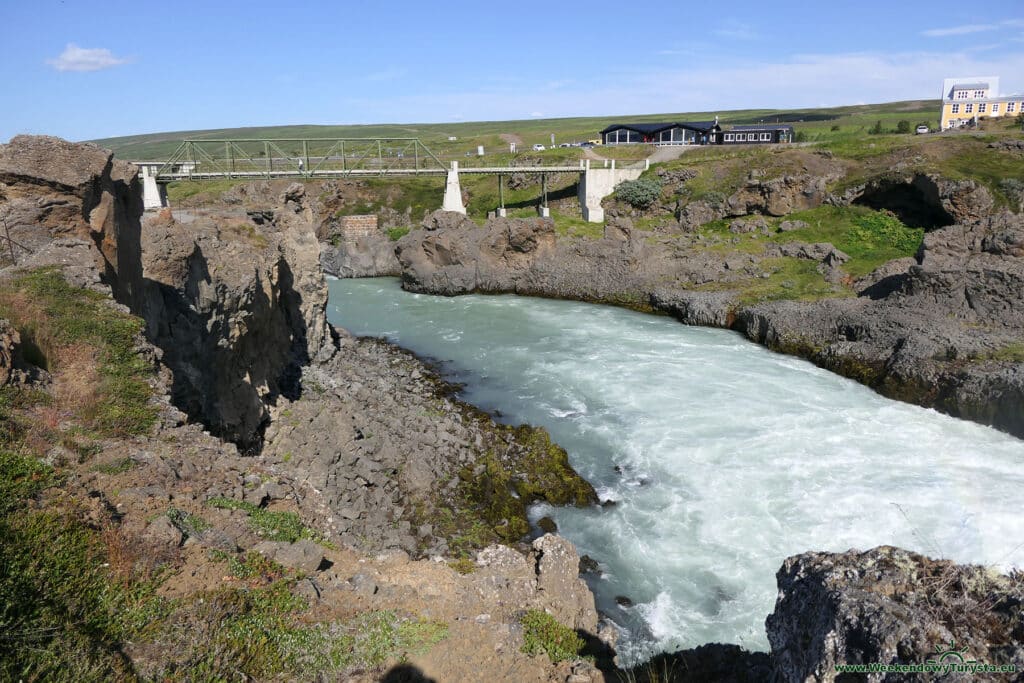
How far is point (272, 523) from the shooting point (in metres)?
10.8

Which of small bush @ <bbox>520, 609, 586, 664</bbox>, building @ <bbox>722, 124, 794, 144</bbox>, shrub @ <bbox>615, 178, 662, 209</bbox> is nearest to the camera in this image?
small bush @ <bbox>520, 609, 586, 664</bbox>

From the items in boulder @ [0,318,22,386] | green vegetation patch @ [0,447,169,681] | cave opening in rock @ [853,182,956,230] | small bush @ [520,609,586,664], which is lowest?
small bush @ [520,609,586,664]

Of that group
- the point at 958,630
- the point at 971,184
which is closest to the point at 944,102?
the point at 971,184

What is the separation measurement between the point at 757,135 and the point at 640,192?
97.0 ft

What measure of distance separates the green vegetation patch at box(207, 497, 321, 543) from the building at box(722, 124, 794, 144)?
283ft

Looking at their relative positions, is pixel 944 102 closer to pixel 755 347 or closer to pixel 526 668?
pixel 755 347

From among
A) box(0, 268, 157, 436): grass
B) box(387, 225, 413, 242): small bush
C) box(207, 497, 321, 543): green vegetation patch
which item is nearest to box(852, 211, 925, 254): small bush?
box(387, 225, 413, 242): small bush

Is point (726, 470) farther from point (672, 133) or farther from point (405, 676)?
point (672, 133)

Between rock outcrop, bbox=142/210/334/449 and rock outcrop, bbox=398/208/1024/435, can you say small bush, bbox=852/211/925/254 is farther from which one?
rock outcrop, bbox=142/210/334/449

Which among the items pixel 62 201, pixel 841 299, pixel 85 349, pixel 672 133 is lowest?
pixel 841 299

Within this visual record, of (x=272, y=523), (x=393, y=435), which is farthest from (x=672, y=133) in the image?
(x=272, y=523)

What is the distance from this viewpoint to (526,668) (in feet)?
31.4

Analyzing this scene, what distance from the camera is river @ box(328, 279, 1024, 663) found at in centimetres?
1653

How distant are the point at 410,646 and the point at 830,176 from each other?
64384 millimetres
